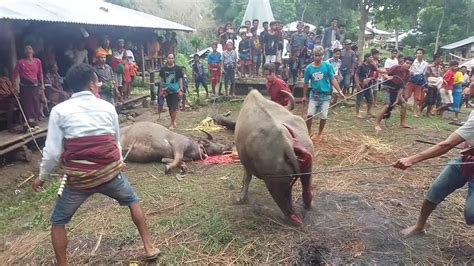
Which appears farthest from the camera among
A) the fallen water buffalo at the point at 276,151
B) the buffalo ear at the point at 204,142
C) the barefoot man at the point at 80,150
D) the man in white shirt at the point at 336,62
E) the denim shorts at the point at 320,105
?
the man in white shirt at the point at 336,62

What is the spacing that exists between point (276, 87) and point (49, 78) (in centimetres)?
609

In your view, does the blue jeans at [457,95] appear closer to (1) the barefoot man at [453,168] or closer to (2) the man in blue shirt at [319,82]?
(2) the man in blue shirt at [319,82]

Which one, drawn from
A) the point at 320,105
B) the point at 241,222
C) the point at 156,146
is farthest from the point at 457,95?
the point at 241,222

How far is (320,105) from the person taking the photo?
26.9ft

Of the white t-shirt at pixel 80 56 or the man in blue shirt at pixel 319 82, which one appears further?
the white t-shirt at pixel 80 56

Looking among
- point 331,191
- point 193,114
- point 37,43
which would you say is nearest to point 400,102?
point 331,191

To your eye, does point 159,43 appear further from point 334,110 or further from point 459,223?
point 459,223

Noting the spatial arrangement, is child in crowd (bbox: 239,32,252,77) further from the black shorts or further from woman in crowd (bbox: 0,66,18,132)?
woman in crowd (bbox: 0,66,18,132)

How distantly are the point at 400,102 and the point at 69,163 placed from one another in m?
8.17

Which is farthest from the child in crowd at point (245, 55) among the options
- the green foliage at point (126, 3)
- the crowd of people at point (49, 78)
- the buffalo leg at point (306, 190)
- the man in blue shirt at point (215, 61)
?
the green foliage at point (126, 3)

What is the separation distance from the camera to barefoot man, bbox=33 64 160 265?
3.35 m

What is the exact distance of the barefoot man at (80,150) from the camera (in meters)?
3.35

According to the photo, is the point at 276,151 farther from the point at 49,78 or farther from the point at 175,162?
the point at 49,78

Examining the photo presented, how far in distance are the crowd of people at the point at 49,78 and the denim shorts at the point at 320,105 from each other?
468 centimetres
